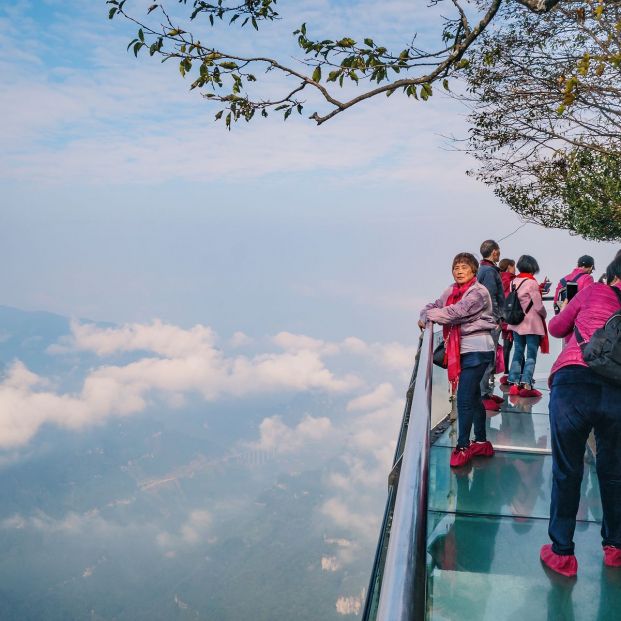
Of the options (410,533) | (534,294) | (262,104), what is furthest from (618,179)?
(410,533)

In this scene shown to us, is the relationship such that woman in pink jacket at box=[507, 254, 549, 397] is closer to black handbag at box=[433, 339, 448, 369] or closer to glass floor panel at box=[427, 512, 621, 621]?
black handbag at box=[433, 339, 448, 369]

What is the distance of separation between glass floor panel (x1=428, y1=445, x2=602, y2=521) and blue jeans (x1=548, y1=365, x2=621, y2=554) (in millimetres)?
822

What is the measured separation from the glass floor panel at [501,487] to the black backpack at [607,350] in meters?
1.46

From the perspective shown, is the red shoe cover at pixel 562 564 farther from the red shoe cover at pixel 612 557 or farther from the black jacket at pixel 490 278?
the black jacket at pixel 490 278

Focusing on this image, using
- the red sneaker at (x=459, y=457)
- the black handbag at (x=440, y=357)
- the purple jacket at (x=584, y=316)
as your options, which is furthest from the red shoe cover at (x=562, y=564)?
the black handbag at (x=440, y=357)

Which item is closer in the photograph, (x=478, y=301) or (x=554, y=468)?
(x=554, y=468)

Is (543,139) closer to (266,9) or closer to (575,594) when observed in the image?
(266,9)

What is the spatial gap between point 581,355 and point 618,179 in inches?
491

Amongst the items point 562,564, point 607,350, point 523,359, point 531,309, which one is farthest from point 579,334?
point 523,359

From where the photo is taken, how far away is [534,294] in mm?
8164

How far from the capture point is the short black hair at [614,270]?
337 centimetres

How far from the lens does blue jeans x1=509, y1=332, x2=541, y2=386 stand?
8.16 metres

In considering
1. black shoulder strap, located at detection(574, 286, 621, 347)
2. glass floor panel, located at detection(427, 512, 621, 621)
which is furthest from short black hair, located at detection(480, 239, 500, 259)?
black shoulder strap, located at detection(574, 286, 621, 347)

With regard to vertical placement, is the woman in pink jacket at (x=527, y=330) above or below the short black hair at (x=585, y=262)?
below
